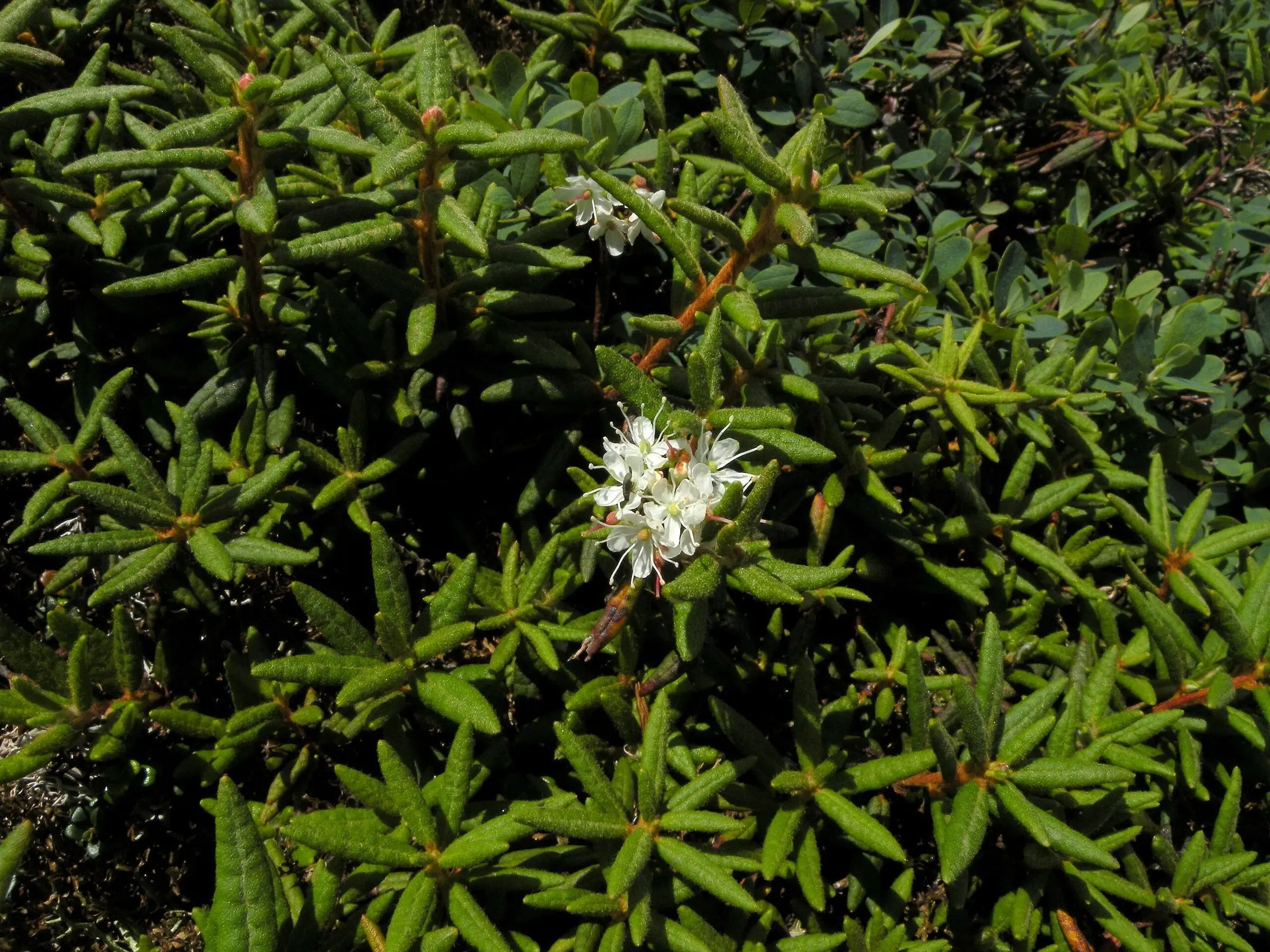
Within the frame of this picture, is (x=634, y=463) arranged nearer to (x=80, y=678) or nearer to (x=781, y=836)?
(x=781, y=836)

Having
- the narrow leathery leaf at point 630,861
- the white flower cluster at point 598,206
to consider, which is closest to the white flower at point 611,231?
the white flower cluster at point 598,206

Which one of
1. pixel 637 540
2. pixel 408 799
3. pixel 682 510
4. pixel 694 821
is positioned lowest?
pixel 694 821

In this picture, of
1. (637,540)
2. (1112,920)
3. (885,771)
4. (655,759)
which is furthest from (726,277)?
(1112,920)

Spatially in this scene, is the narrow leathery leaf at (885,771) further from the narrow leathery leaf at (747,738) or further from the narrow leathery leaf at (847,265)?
the narrow leathery leaf at (847,265)

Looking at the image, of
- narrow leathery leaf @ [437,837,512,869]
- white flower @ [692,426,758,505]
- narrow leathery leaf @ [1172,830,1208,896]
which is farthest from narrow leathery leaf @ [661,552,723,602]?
narrow leathery leaf @ [1172,830,1208,896]

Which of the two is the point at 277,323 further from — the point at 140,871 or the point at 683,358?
the point at 140,871

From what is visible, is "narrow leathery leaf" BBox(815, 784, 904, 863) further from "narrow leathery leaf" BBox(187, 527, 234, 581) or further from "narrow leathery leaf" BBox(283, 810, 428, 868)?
"narrow leathery leaf" BBox(187, 527, 234, 581)
